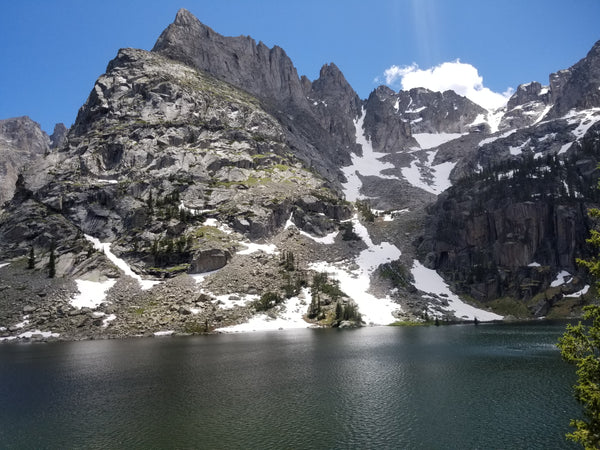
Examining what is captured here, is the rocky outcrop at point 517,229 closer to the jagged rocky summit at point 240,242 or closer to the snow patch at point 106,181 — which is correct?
the jagged rocky summit at point 240,242

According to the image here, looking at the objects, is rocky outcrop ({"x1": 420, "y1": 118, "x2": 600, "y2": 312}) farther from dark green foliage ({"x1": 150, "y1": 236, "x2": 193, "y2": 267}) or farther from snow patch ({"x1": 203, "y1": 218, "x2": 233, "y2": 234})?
dark green foliage ({"x1": 150, "y1": 236, "x2": 193, "y2": 267})

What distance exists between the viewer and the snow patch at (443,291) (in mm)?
135125

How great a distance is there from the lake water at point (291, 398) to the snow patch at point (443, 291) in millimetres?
65939

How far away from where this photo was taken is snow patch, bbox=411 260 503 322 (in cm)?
13512

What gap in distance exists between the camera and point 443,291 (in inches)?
5763

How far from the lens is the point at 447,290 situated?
148000 mm

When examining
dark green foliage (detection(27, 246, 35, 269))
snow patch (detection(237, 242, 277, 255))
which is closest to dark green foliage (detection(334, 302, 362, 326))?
snow patch (detection(237, 242, 277, 255))

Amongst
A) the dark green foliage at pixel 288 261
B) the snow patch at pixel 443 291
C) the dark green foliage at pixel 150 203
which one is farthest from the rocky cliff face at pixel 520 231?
the dark green foliage at pixel 150 203

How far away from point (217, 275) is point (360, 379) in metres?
84.9

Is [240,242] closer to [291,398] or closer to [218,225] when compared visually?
[218,225]

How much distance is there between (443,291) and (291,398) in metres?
119

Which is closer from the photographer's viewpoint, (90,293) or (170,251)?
(90,293)

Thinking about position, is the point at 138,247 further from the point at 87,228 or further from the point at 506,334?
the point at 506,334

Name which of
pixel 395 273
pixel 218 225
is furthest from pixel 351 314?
pixel 218 225
